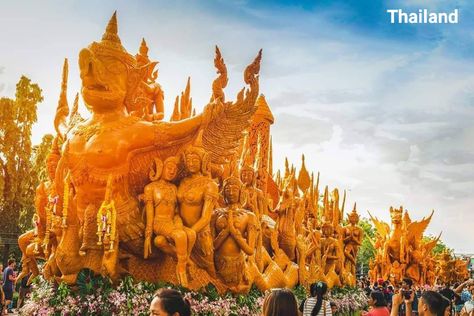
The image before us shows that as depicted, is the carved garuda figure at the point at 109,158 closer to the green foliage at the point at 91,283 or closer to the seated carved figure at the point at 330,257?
the green foliage at the point at 91,283

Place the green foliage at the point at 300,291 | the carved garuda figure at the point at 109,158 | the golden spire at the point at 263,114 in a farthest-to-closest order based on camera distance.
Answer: the golden spire at the point at 263,114, the green foliage at the point at 300,291, the carved garuda figure at the point at 109,158

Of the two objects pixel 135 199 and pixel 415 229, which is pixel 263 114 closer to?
pixel 415 229

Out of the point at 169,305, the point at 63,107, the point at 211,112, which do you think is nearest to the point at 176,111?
the point at 63,107

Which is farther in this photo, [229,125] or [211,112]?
[229,125]

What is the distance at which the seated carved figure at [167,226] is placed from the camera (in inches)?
295

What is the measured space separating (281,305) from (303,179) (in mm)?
13090

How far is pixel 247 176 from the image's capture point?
10.4m

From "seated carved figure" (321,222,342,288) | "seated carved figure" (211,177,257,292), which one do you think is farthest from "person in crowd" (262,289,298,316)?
"seated carved figure" (321,222,342,288)

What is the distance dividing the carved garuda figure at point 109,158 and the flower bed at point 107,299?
7.6 inches

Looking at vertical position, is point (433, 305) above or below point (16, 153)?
below

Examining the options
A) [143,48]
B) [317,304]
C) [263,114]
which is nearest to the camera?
[317,304]

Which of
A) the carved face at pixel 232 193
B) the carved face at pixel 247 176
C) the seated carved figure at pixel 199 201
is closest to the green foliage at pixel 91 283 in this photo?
the seated carved figure at pixel 199 201

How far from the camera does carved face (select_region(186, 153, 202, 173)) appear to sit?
797 centimetres

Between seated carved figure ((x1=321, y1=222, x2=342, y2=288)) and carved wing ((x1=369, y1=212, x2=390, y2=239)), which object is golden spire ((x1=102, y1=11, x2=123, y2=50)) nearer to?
seated carved figure ((x1=321, y1=222, x2=342, y2=288))
